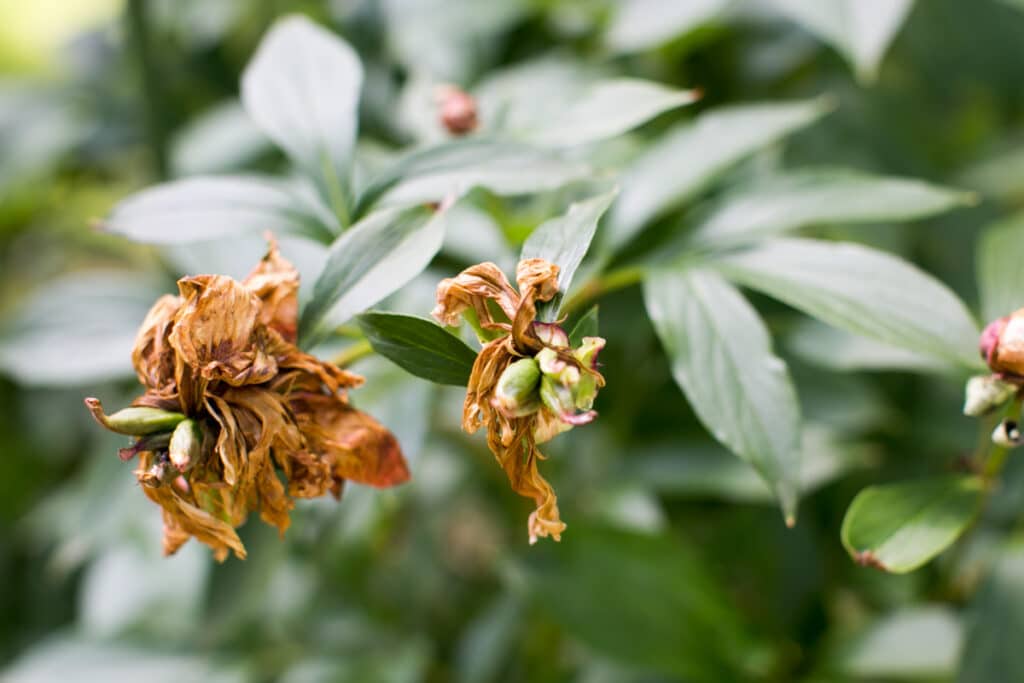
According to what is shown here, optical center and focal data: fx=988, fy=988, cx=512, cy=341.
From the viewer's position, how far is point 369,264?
0.36m

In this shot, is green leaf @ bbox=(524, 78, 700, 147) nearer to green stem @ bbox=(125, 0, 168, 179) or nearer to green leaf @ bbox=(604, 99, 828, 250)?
green leaf @ bbox=(604, 99, 828, 250)

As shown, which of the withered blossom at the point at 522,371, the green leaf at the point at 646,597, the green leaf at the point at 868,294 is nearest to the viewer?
the withered blossom at the point at 522,371

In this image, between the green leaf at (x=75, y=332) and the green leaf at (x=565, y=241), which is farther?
the green leaf at (x=75, y=332)

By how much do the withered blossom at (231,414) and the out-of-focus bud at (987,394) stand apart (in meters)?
0.21

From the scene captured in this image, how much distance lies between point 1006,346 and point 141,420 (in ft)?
0.94

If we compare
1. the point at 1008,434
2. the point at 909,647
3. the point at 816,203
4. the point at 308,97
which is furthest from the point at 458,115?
the point at 909,647

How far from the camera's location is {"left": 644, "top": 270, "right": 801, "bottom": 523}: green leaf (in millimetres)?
385

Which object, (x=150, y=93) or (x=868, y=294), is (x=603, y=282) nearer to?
(x=868, y=294)

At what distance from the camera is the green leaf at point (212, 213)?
15.5 inches

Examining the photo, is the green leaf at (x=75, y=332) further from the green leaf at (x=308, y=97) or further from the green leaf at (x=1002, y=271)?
the green leaf at (x=1002, y=271)

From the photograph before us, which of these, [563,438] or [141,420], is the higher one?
[141,420]

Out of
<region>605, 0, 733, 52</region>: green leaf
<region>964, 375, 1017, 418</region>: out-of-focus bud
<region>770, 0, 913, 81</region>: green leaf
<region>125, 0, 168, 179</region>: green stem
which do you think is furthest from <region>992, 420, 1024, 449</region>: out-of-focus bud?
<region>125, 0, 168, 179</region>: green stem

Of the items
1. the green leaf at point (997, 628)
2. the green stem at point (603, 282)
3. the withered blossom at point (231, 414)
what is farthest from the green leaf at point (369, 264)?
the green leaf at point (997, 628)

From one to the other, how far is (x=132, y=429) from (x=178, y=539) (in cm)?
6
